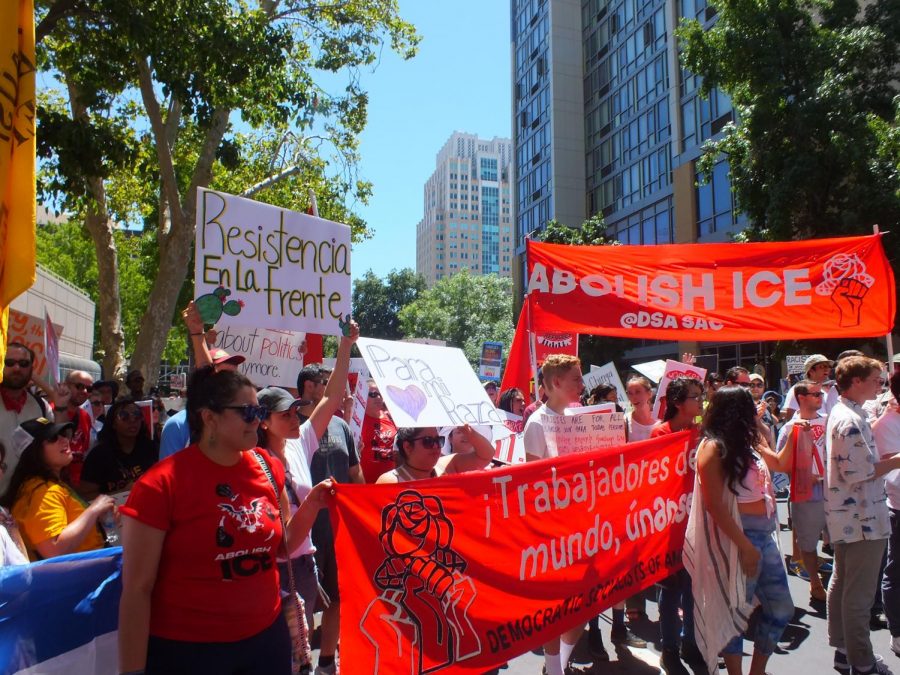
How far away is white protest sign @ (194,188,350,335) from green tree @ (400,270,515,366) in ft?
163

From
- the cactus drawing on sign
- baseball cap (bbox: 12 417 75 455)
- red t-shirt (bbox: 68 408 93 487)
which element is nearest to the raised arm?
the cactus drawing on sign

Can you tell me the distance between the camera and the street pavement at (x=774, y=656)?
15.5ft

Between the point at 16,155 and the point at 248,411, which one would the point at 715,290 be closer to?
the point at 248,411

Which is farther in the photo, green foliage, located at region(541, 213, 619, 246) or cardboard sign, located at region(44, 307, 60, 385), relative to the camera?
green foliage, located at region(541, 213, 619, 246)

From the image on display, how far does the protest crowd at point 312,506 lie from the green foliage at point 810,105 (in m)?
11.0

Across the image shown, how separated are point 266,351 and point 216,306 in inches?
106

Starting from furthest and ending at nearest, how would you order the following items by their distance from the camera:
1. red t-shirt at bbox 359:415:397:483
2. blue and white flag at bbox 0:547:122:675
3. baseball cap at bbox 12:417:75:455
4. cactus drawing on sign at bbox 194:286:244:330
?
1. red t-shirt at bbox 359:415:397:483
2. cactus drawing on sign at bbox 194:286:244:330
3. baseball cap at bbox 12:417:75:455
4. blue and white flag at bbox 0:547:122:675

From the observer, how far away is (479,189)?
161m

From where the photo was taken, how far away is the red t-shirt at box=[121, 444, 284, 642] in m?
2.42

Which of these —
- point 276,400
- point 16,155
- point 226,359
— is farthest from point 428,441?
point 16,155

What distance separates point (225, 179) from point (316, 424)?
14496mm

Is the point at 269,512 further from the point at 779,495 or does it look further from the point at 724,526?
the point at 779,495

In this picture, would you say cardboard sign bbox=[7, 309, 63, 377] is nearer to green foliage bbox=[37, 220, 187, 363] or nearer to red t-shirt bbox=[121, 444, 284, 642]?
red t-shirt bbox=[121, 444, 284, 642]

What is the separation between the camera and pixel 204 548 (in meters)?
2.44
